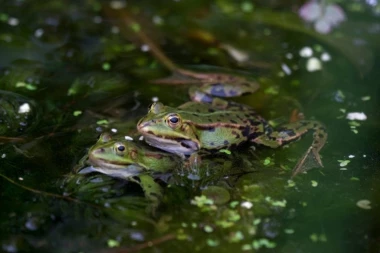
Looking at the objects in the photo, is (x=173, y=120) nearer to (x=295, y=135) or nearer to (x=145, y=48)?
(x=295, y=135)

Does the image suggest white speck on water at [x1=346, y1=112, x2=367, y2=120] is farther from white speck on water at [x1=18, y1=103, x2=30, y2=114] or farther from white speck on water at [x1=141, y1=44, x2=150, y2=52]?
white speck on water at [x1=18, y1=103, x2=30, y2=114]

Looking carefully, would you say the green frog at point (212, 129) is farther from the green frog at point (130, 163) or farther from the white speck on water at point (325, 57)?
the white speck on water at point (325, 57)

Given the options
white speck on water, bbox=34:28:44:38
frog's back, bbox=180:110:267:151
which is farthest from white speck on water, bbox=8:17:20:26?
frog's back, bbox=180:110:267:151

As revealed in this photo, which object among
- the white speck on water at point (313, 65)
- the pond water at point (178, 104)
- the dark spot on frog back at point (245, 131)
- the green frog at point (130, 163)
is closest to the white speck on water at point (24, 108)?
the pond water at point (178, 104)

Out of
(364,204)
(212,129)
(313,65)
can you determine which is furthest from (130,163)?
(313,65)

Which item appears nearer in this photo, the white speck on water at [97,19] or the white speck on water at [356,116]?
the white speck on water at [356,116]

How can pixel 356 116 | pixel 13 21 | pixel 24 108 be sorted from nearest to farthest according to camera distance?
pixel 24 108 < pixel 356 116 < pixel 13 21
